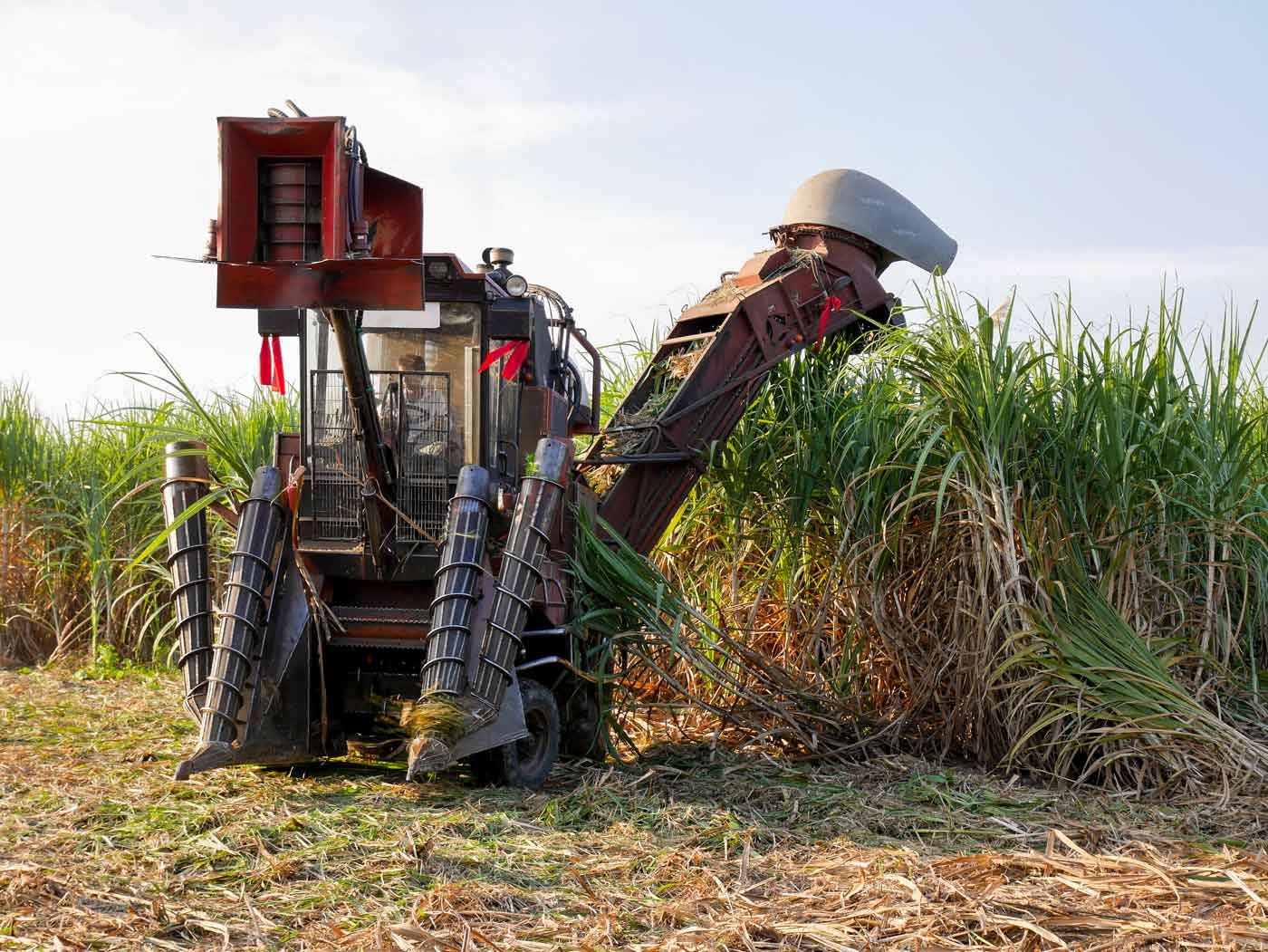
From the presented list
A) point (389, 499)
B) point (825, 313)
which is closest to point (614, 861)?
point (389, 499)

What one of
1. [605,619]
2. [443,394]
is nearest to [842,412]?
[605,619]

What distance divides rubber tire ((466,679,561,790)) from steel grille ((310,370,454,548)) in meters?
0.94

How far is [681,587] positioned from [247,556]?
9.84 ft

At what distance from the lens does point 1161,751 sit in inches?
233

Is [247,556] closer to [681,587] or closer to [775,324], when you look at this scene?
[681,587]

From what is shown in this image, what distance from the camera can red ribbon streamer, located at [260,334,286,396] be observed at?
629cm

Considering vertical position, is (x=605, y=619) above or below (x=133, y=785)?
above

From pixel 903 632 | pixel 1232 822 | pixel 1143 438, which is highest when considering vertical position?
pixel 1143 438

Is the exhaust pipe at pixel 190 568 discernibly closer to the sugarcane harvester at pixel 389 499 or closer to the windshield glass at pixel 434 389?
the sugarcane harvester at pixel 389 499

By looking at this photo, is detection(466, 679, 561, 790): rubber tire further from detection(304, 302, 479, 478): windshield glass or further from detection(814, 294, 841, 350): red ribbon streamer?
detection(814, 294, 841, 350): red ribbon streamer

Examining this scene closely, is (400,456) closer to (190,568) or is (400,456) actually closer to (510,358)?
(510,358)

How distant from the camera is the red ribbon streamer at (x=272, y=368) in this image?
6.29 metres

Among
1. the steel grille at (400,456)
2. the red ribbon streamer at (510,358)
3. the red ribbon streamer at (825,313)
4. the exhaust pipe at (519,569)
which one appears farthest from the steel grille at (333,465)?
the red ribbon streamer at (825,313)

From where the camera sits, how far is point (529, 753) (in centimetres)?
610
